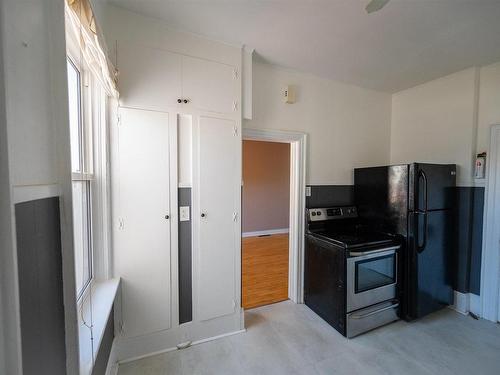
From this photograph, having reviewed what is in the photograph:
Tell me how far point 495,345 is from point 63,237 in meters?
3.29

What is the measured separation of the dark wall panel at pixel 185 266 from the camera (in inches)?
74.0

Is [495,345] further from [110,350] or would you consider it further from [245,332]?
[110,350]

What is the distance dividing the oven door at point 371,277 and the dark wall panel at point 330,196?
768 mm

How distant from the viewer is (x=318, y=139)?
2.68m

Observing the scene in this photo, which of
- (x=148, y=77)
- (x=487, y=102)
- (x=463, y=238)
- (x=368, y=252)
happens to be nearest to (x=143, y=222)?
(x=148, y=77)

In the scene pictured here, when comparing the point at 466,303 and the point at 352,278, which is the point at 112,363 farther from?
the point at 466,303

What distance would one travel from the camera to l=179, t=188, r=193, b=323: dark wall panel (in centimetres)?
Result: 188

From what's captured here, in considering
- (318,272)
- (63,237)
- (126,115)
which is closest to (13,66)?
(63,237)

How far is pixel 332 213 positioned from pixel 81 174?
244cm

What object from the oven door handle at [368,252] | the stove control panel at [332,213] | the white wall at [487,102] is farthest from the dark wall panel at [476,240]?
the stove control panel at [332,213]

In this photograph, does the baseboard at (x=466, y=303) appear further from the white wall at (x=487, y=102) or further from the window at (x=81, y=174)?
the window at (x=81, y=174)

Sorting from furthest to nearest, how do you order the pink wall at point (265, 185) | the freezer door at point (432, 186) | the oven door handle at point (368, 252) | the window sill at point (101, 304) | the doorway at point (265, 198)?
1. the pink wall at point (265, 185)
2. the doorway at point (265, 198)
3. the freezer door at point (432, 186)
4. the oven door handle at point (368, 252)
5. the window sill at point (101, 304)

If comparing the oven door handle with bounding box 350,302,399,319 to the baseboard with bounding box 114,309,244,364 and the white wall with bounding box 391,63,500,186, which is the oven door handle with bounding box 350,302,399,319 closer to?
the baseboard with bounding box 114,309,244,364

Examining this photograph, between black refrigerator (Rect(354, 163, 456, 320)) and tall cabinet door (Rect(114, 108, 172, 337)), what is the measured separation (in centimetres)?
225
